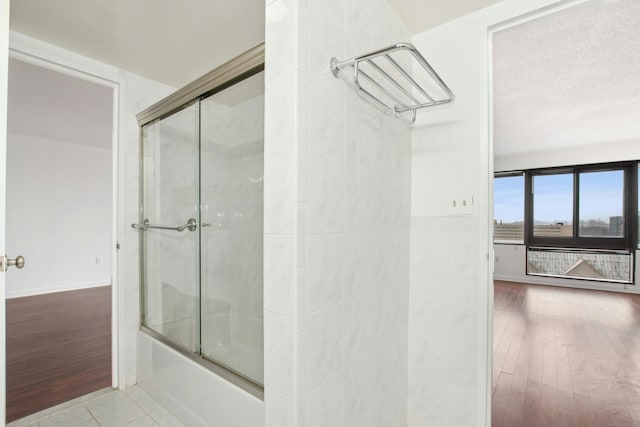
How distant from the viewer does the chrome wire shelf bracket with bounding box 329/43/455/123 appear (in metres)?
1.13

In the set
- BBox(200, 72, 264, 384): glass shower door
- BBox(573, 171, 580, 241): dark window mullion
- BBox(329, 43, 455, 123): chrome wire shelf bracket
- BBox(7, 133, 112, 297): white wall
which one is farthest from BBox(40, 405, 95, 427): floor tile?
BBox(573, 171, 580, 241): dark window mullion

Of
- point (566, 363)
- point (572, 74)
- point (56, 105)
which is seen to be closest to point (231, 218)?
point (56, 105)

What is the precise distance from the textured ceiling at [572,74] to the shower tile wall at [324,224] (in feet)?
3.10

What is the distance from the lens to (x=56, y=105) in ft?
10.6

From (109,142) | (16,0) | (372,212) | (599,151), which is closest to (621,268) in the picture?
(599,151)

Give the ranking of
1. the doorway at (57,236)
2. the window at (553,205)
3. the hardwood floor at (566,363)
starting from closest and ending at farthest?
the hardwood floor at (566,363), the doorway at (57,236), the window at (553,205)

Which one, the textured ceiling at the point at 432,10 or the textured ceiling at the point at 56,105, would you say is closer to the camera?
the textured ceiling at the point at 432,10

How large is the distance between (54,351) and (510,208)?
7090mm

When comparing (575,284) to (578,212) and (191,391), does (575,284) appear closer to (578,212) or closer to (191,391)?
(578,212)

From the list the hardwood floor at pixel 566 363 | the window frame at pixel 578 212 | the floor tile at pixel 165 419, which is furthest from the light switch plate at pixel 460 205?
the window frame at pixel 578 212

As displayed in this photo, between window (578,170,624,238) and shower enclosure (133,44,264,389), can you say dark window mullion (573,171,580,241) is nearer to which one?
window (578,170,624,238)

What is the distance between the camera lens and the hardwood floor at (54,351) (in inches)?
77.9

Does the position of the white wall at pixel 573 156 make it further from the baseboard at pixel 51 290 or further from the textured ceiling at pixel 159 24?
the baseboard at pixel 51 290

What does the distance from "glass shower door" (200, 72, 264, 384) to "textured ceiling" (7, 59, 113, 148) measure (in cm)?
154
